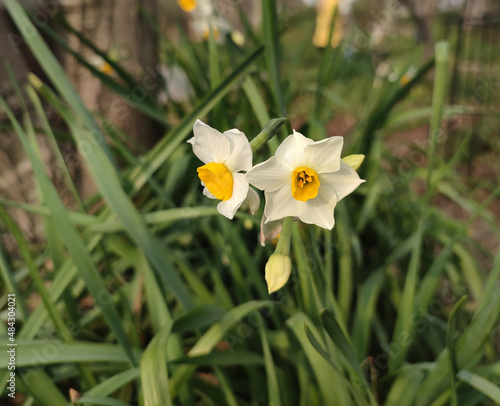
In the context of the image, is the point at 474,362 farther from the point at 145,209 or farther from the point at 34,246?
the point at 34,246

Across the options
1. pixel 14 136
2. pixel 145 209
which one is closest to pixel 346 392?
pixel 145 209

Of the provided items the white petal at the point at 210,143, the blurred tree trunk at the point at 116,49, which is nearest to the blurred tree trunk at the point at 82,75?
the blurred tree trunk at the point at 116,49

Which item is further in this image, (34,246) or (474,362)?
(34,246)

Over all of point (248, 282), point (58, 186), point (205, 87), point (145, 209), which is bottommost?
point (248, 282)

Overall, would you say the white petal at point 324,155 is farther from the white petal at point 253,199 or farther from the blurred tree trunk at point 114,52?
the blurred tree trunk at point 114,52

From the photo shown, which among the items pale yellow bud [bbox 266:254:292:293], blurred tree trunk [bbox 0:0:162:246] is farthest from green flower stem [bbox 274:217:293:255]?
blurred tree trunk [bbox 0:0:162:246]

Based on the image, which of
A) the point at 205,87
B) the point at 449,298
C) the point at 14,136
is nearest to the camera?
the point at 449,298
